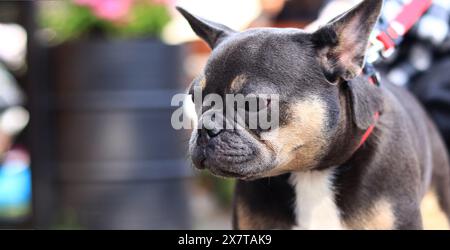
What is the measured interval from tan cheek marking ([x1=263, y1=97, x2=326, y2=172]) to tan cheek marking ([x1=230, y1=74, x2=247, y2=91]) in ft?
0.61

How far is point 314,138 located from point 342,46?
0.32m

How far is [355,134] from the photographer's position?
257 cm

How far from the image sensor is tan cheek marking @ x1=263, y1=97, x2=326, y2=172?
2.44 meters

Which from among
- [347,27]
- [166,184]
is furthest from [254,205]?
[166,184]

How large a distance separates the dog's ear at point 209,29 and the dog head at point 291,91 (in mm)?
129

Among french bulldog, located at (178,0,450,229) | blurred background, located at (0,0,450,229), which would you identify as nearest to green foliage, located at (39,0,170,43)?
blurred background, located at (0,0,450,229)

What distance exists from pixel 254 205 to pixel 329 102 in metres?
0.51

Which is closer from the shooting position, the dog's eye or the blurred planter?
the dog's eye

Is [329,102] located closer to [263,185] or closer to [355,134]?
[355,134]

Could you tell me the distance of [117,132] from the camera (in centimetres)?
514

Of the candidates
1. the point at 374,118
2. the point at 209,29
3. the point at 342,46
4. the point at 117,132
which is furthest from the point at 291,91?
the point at 117,132

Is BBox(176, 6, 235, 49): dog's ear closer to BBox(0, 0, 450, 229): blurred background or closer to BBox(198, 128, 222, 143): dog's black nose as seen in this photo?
BBox(198, 128, 222, 143): dog's black nose

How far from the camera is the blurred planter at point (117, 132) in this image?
5.10 meters

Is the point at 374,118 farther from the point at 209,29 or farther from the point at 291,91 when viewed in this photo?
the point at 209,29
